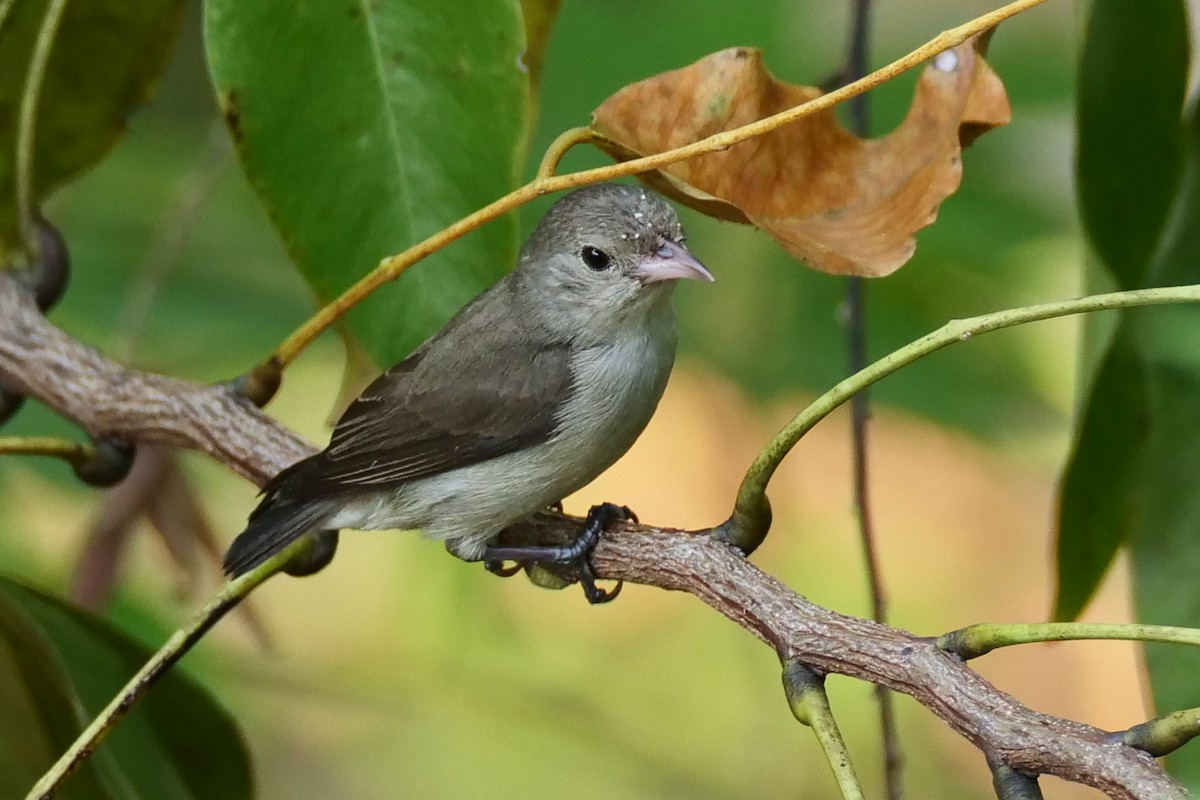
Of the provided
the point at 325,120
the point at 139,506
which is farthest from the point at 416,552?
the point at 325,120

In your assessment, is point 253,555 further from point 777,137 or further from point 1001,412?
point 1001,412

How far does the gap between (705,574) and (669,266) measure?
680mm

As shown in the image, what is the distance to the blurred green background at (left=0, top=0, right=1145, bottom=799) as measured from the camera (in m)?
2.44

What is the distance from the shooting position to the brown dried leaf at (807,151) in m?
1.17

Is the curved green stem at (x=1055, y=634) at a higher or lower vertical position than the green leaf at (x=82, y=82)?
lower

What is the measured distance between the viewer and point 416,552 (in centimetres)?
294

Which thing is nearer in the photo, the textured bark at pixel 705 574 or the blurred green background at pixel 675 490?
the textured bark at pixel 705 574

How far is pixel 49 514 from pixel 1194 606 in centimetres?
269

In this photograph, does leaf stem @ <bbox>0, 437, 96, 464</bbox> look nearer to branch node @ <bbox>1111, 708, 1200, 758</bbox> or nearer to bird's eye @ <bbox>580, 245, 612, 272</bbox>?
bird's eye @ <bbox>580, 245, 612, 272</bbox>

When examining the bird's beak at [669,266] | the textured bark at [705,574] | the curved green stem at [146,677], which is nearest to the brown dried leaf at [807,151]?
the textured bark at [705,574]

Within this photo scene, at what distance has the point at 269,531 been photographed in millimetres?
1628

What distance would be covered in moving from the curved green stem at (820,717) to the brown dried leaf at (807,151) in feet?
1.16

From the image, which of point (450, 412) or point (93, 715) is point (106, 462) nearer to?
point (93, 715)

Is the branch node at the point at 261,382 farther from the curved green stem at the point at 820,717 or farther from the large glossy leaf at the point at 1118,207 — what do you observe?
the large glossy leaf at the point at 1118,207
